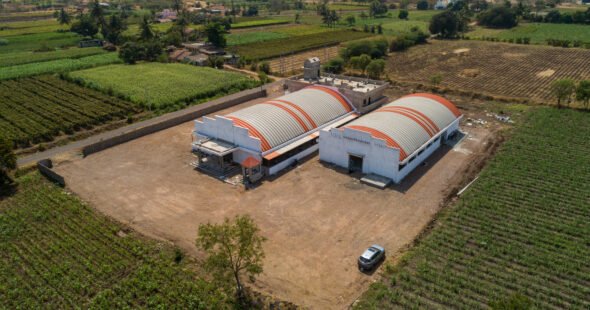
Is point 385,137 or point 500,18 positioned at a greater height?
point 500,18

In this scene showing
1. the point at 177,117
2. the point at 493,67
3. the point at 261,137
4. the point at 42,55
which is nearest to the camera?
the point at 261,137

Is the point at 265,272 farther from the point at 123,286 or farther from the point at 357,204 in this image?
the point at 357,204

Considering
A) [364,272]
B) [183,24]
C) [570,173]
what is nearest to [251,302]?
[364,272]

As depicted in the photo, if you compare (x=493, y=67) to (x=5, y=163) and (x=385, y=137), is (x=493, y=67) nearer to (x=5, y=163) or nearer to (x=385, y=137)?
(x=385, y=137)

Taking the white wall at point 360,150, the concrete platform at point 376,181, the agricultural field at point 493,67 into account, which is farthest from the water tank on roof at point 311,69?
the concrete platform at point 376,181

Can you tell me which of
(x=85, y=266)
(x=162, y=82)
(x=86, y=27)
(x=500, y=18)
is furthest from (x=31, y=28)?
(x=500, y=18)

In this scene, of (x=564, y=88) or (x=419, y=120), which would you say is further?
(x=564, y=88)
